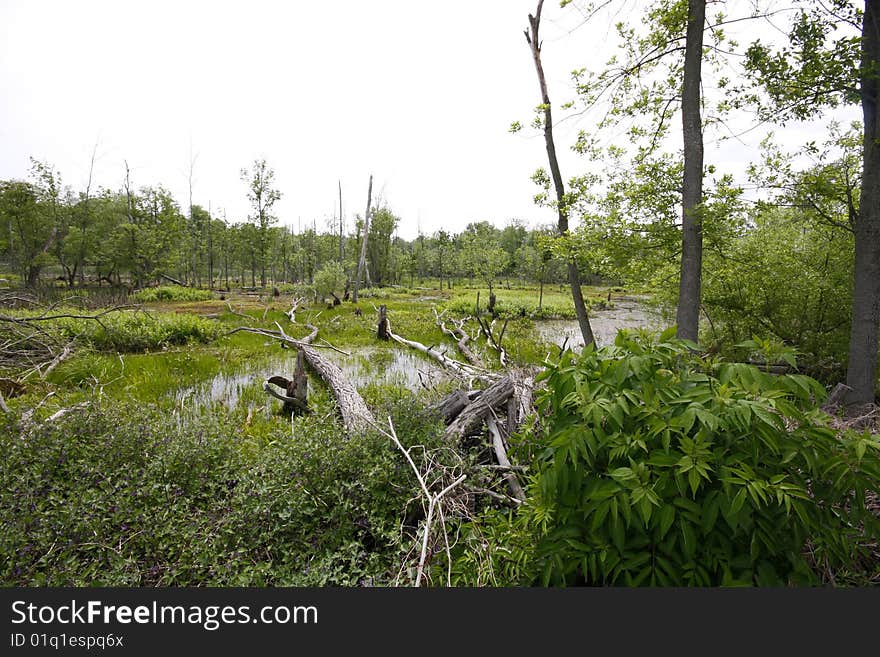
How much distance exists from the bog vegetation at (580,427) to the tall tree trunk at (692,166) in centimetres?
3

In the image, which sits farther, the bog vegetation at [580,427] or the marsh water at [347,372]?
the marsh water at [347,372]

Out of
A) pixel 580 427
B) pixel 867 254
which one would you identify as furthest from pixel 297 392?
pixel 867 254

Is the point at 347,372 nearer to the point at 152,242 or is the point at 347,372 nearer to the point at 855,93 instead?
the point at 855,93

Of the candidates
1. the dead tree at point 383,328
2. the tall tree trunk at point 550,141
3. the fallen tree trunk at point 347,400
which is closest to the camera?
the fallen tree trunk at point 347,400

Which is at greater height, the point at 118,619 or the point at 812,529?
the point at 812,529

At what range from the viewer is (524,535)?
2.37 m

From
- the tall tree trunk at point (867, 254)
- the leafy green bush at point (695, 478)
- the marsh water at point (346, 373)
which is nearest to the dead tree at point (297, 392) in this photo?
the marsh water at point (346, 373)

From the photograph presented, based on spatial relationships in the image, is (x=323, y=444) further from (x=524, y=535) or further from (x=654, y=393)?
(x=654, y=393)

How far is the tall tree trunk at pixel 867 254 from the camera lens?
5.04 m

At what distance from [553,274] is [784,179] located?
45.8 metres

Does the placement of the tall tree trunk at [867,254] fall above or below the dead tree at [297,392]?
above

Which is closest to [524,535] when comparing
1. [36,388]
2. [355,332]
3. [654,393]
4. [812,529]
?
[654,393]

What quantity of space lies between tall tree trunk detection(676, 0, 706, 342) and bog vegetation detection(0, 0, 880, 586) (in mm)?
34

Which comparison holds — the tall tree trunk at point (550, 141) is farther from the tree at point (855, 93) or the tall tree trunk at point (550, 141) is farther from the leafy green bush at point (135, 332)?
the leafy green bush at point (135, 332)
